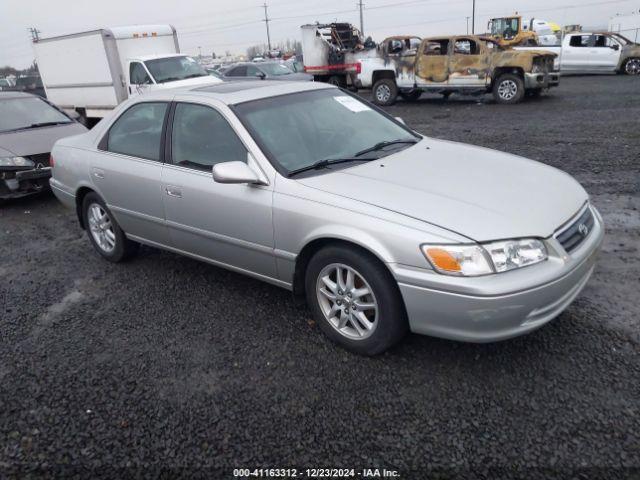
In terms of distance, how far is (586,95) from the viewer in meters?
15.2

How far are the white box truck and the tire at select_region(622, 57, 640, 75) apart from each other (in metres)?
16.5

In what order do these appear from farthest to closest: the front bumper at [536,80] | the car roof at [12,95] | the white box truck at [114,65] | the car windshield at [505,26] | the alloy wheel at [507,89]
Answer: the car windshield at [505,26] → the alloy wheel at [507,89] → the front bumper at [536,80] → the white box truck at [114,65] → the car roof at [12,95]

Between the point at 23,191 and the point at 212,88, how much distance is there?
4210 mm

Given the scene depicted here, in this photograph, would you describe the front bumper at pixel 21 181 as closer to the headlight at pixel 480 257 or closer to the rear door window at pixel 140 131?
the rear door window at pixel 140 131

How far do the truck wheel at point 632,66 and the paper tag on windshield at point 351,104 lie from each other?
20.5m

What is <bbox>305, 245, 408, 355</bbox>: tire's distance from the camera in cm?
289

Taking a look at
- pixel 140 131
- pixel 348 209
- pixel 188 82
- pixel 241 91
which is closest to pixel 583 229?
pixel 348 209

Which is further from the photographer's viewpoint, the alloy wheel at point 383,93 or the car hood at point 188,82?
the alloy wheel at point 383,93

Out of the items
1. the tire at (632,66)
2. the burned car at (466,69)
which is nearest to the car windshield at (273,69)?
the burned car at (466,69)

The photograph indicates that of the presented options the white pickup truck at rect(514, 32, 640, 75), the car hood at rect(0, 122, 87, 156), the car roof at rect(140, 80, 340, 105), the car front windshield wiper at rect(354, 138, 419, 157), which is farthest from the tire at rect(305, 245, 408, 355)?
the white pickup truck at rect(514, 32, 640, 75)

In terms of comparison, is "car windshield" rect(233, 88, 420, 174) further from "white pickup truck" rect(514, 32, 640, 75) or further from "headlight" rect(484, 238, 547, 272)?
"white pickup truck" rect(514, 32, 640, 75)

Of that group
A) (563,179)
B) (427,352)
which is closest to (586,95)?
(563,179)

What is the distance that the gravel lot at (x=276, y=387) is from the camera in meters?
2.44

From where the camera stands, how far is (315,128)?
376 centimetres
